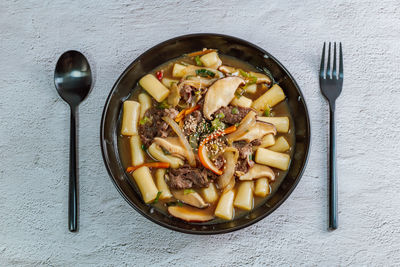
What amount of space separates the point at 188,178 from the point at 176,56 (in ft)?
3.40

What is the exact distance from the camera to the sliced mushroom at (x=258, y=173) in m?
2.94

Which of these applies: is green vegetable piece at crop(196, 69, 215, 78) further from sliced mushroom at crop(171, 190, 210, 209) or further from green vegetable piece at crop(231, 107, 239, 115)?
sliced mushroom at crop(171, 190, 210, 209)

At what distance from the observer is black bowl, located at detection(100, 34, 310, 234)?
2.88m

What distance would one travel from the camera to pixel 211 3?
3.44 metres

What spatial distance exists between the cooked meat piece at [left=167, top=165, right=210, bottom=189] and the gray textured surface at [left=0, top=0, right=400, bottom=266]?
452 mm

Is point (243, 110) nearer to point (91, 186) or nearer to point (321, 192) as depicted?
point (321, 192)

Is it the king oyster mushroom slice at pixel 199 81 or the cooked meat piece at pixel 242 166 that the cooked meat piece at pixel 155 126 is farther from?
the cooked meat piece at pixel 242 166

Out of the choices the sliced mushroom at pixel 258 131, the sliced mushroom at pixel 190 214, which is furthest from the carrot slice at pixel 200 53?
the sliced mushroom at pixel 190 214

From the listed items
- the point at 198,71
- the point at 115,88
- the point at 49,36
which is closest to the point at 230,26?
the point at 198,71

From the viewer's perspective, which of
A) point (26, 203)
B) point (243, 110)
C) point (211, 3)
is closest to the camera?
point (243, 110)

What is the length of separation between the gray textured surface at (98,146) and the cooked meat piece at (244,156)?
19.2 inches

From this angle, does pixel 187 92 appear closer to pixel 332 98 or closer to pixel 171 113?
pixel 171 113

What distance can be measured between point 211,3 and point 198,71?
2.32ft

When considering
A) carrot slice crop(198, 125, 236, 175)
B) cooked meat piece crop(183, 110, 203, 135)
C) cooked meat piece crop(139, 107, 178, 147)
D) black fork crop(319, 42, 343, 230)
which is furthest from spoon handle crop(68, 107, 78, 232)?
black fork crop(319, 42, 343, 230)
